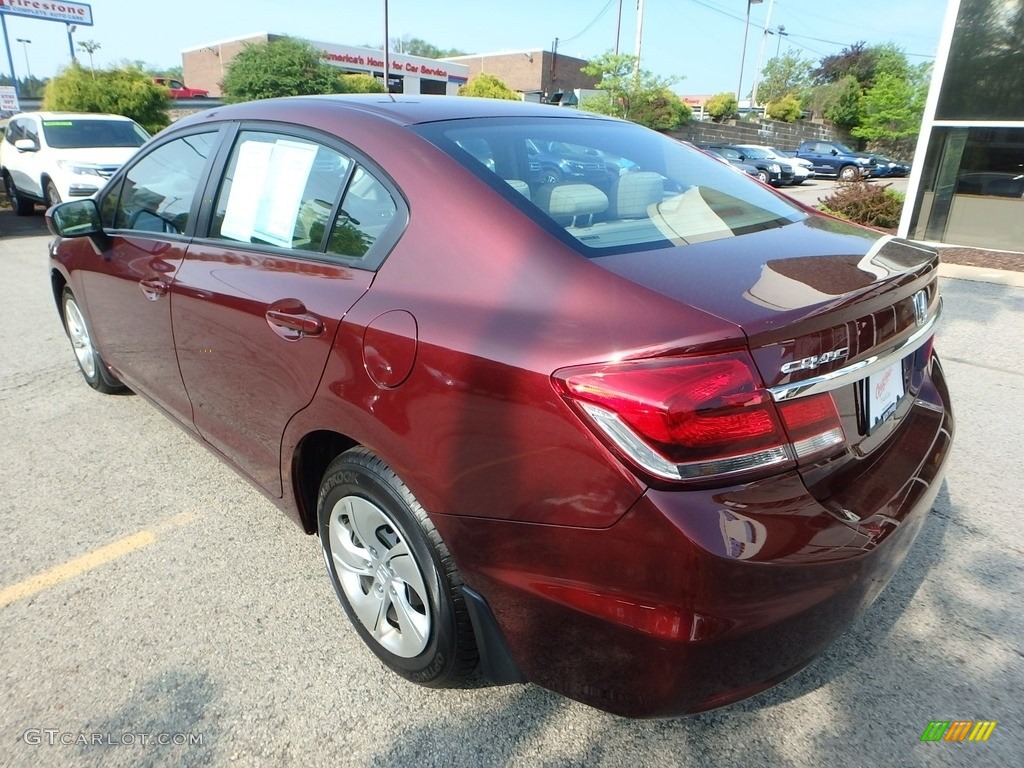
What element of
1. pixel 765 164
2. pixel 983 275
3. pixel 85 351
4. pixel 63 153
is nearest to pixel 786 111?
pixel 765 164

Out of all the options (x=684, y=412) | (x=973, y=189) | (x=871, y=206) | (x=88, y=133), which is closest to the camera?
(x=684, y=412)

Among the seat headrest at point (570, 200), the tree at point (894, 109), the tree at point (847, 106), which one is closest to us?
the seat headrest at point (570, 200)

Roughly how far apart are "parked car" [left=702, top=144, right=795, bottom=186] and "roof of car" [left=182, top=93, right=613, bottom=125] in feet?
77.1

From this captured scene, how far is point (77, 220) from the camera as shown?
11.0ft

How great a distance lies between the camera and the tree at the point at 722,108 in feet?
145

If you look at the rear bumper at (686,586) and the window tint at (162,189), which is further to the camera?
the window tint at (162,189)

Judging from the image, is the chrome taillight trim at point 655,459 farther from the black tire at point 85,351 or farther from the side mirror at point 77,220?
the black tire at point 85,351

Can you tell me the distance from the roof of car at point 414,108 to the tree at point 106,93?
18422 mm

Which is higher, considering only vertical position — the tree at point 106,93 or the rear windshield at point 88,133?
the tree at point 106,93

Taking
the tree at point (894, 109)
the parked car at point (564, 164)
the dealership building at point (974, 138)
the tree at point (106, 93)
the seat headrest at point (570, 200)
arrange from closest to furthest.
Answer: the seat headrest at point (570, 200) < the parked car at point (564, 164) < the dealership building at point (974, 138) < the tree at point (106, 93) < the tree at point (894, 109)

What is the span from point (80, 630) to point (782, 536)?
2274 millimetres

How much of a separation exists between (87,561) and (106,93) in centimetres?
1909

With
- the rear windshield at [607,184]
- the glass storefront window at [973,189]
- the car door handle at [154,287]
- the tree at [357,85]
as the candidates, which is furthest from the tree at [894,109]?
the car door handle at [154,287]

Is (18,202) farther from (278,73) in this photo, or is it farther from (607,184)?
(278,73)
